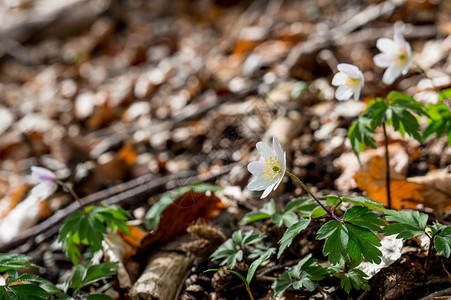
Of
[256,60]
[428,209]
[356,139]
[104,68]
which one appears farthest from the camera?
[104,68]

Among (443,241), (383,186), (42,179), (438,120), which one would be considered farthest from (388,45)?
(42,179)

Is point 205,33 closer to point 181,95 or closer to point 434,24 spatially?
point 181,95

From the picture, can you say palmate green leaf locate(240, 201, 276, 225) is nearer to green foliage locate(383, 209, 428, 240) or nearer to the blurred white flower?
green foliage locate(383, 209, 428, 240)

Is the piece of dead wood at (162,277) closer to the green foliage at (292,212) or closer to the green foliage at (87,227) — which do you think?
the green foliage at (87,227)

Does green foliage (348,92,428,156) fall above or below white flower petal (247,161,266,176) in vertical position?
below

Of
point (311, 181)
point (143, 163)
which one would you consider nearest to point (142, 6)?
point (143, 163)

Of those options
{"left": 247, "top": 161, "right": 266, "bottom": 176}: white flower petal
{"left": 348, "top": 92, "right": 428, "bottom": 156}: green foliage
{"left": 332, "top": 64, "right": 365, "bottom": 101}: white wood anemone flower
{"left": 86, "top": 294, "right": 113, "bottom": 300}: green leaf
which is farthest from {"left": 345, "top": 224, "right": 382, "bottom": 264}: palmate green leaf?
{"left": 86, "top": 294, "right": 113, "bottom": 300}: green leaf
